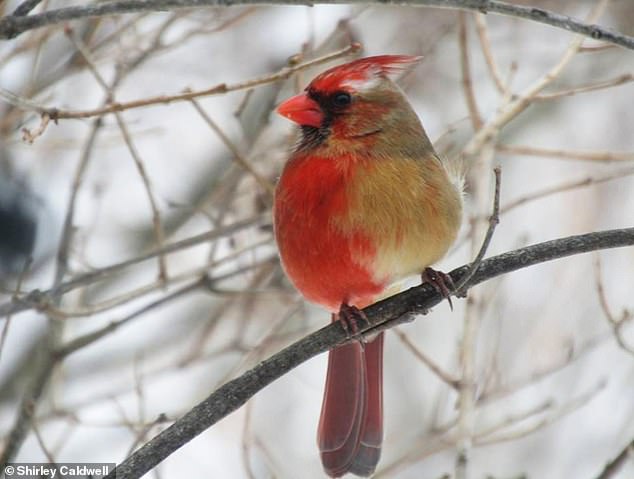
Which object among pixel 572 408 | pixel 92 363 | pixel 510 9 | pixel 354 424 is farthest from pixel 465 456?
pixel 92 363

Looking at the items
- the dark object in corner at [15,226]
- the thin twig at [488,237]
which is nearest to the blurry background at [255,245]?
the dark object in corner at [15,226]

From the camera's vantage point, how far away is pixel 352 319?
252 centimetres

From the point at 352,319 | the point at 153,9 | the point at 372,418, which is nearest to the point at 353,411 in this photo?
the point at 372,418

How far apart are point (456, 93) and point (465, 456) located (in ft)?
12.8

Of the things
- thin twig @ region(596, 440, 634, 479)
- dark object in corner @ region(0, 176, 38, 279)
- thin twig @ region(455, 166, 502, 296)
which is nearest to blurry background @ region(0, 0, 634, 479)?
dark object in corner @ region(0, 176, 38, 279)

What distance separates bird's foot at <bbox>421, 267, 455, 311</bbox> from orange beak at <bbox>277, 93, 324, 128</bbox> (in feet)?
1.81

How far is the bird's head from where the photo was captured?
286cm

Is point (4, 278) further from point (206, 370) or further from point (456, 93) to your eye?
point (456, 93)

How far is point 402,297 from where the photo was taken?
7.90 ft

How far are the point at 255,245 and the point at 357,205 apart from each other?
2.85 ft

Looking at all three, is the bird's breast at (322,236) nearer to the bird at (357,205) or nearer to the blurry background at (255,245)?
the bird at (357,205)

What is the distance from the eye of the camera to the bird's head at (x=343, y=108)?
9.37 feet

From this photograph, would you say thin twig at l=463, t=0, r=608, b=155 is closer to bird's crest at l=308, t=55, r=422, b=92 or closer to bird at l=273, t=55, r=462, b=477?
bird at l=273, t=55, r=462, b=477

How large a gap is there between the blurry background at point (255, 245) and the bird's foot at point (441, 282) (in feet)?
1.81
